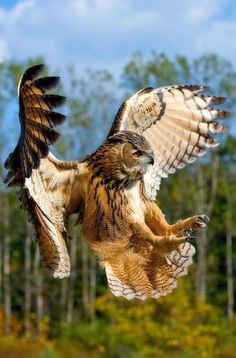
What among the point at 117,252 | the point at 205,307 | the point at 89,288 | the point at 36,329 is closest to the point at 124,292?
the point at 117,252

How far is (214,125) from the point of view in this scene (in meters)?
4.95

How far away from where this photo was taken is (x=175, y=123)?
495 centimetres

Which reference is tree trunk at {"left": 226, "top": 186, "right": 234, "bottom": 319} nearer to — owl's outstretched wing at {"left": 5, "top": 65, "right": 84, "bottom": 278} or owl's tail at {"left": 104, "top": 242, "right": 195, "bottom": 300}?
owl's tail at {"left": 104, "top": 242, "right": 195, "bottom": 300}

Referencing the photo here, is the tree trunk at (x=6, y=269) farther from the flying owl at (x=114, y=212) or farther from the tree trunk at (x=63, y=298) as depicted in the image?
the flying owl at (x=114, y=212)

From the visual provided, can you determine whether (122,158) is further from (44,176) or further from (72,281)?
(72,281)

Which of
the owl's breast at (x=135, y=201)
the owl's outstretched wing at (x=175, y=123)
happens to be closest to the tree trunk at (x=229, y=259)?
the owl's outstretched wing at (x=175, y=123)

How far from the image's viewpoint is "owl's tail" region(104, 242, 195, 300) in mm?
4367

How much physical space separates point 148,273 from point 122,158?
0.61m

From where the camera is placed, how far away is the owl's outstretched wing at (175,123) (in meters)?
4.82

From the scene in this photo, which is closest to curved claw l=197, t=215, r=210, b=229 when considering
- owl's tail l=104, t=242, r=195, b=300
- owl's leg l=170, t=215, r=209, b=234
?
owl's leg l=170, t=215, r=209, b=234

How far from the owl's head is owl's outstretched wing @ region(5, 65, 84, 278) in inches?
4.5

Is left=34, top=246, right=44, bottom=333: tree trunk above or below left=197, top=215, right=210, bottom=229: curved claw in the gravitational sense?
above

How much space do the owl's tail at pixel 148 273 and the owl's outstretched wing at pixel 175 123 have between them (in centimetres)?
45

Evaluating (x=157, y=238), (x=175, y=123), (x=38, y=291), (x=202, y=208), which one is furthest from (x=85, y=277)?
(x=157, y=238)
